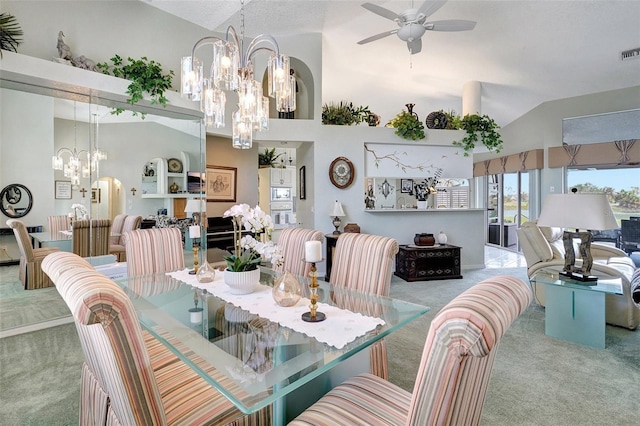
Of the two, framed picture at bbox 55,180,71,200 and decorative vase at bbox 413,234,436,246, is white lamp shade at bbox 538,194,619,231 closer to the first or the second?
decorative vase at bbox 413,234,436,246

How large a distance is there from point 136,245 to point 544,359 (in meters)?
3.27

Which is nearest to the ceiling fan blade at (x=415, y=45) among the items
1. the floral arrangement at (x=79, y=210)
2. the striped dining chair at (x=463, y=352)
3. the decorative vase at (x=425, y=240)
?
the decorative vase at (x=425, y=240)

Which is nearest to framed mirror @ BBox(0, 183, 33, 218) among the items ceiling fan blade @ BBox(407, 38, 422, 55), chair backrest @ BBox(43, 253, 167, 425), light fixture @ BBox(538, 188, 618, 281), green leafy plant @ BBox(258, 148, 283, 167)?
chair backrest @ BBox(43, 253, 167, 425)

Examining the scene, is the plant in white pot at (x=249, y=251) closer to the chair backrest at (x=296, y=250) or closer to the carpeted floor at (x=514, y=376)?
the chair backrest at (x=296, y=250)

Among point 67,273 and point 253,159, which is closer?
point 67,273

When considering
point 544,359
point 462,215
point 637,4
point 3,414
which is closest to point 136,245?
point 3,414

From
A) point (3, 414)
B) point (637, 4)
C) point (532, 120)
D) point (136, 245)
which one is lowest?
point (3, 414)

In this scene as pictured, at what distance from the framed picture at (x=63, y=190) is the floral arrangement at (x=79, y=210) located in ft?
0.35

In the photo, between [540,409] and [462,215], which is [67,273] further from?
[462,215]

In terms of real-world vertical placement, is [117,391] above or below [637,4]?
below

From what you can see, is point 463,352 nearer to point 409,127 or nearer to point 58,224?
point 58,224

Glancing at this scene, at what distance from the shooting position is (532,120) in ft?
24.3

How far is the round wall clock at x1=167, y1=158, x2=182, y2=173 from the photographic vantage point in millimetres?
4574

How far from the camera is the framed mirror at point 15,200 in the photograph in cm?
319
